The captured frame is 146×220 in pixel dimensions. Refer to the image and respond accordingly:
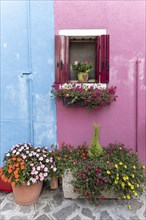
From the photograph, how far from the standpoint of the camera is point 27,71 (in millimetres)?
3148

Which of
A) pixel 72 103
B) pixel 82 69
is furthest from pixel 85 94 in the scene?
pixel 82 69

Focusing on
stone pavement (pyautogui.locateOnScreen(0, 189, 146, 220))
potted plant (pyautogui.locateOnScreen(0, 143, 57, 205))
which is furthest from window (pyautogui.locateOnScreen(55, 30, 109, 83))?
stone pavement (pyautogui.locateOnScreen(0, 189, 146, 220))

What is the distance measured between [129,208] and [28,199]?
5.15 ft

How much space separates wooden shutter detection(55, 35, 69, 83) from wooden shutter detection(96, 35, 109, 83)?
0.57 meters

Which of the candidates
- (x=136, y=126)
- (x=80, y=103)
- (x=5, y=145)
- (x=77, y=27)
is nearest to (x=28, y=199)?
(x=5, y=145)

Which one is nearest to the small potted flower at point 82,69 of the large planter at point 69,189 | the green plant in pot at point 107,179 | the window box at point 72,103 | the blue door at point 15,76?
the window box at point 72,103

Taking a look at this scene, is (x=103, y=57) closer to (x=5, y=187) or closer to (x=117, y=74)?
(x=117, y=74)

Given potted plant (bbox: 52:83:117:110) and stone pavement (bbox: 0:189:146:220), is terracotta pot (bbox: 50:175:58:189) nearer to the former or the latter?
stone pavement (bbox: 0:189:146:220)

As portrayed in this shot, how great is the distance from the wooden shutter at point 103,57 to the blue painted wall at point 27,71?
847mm

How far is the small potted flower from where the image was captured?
307cm

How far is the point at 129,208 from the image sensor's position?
2.61 metres

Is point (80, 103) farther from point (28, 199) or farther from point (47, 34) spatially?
point (28, 199)

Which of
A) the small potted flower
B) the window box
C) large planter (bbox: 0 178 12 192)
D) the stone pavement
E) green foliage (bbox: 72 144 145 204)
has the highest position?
the small potted flower

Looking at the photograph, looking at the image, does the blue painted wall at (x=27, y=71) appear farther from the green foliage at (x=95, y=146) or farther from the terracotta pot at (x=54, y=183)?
the green foliage at (x=95, y=146)
